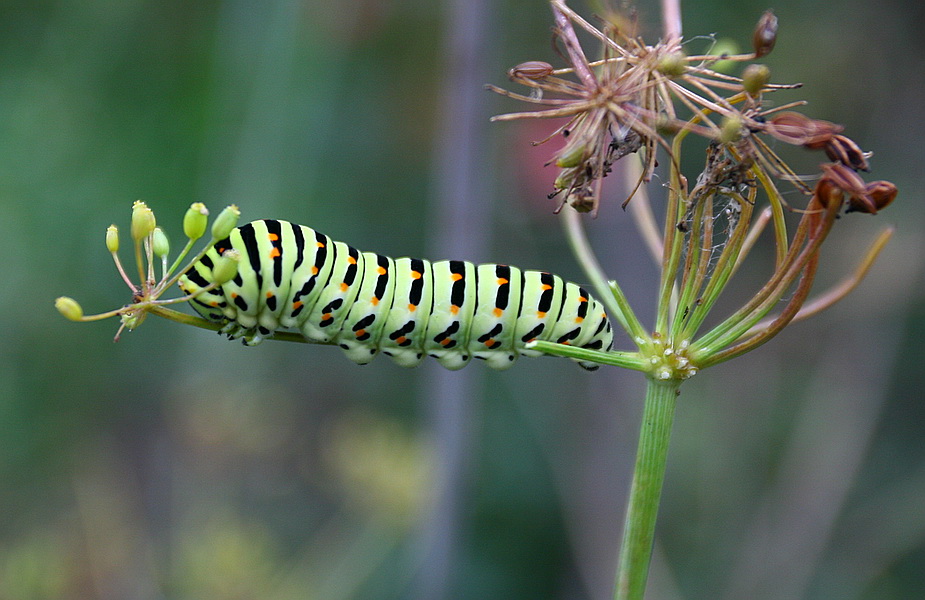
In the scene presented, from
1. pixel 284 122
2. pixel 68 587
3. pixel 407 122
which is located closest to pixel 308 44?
pixel 284 122

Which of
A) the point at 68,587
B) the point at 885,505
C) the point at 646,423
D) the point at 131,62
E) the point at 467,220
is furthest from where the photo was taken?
the point at 131,62

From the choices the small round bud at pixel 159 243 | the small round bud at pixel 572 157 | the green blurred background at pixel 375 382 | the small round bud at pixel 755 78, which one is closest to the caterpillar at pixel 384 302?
the small round bud at pixel 159 243

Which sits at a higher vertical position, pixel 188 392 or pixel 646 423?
pixel 646 423

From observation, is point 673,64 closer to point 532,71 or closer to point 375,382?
point 532,71

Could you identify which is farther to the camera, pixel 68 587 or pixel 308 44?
pixel 308 44

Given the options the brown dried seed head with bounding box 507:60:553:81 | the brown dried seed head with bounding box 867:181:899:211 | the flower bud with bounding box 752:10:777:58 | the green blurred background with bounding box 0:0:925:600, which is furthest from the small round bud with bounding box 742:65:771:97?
the green blurred background with bounding box 0:0:925:600

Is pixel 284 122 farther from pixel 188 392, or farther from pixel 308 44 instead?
pixel 188 392
